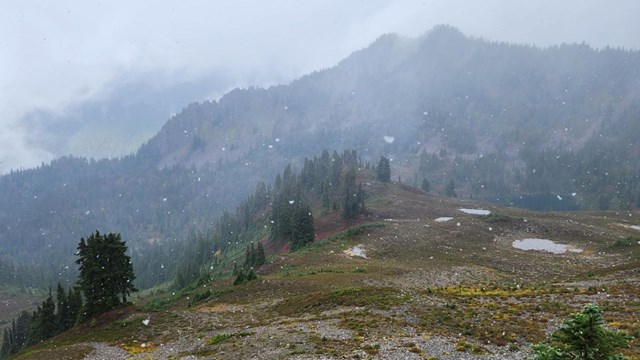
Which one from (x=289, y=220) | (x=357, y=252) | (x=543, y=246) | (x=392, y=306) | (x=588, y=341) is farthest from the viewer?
(x=289, y=220)

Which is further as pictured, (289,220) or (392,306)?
(289,220)

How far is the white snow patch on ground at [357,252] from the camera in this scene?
262 ft

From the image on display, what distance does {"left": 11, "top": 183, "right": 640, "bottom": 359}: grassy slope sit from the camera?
95.8 feet

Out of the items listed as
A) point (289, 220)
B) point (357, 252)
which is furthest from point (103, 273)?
point (289, 220)

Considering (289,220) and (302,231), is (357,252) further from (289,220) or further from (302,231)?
(289,220)

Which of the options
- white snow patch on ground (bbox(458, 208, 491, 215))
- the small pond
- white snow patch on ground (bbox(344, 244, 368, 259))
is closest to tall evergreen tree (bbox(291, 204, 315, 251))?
white snow patch on ground (bbox(344, 244, 368, 259))

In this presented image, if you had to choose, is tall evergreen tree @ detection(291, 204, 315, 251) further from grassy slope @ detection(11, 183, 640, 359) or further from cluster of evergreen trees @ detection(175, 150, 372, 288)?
grassy slope @ detection(11, 183, 640, 359)

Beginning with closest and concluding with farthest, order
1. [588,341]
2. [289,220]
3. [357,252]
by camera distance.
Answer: [588,341], [357,252], [289,220]

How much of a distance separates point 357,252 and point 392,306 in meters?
43.6

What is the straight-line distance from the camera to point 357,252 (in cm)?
8162

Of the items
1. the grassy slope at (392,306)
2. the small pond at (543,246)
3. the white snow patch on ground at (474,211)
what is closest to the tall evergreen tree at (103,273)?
the grassy slope at (392,306)

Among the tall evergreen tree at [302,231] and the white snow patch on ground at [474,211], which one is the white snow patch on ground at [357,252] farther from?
the white snow patch on ground at [474,211]

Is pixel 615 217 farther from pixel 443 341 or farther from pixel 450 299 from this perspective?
pixel 443 341

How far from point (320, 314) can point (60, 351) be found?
2456 cm
